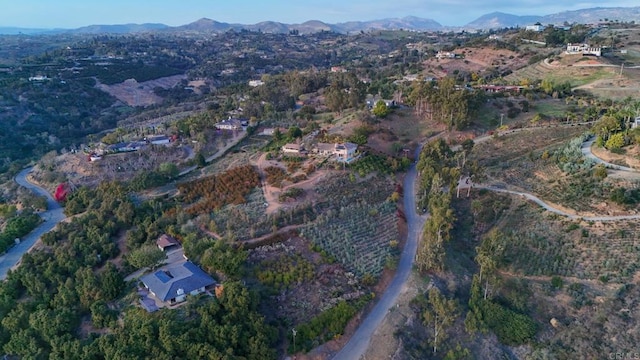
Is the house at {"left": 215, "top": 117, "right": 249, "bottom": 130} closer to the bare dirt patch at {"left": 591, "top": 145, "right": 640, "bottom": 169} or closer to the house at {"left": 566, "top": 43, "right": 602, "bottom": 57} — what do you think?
the bare dirt patch at {"left": 591, "top": 145, "right": 640, "bottom": 169}

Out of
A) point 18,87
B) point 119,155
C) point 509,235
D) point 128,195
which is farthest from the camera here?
point 18,87

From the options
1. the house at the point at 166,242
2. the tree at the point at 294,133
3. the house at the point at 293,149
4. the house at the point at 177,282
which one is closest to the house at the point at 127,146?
the tree at the point at 294,133

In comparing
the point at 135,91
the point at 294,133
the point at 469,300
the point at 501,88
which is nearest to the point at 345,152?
the point at 294,133

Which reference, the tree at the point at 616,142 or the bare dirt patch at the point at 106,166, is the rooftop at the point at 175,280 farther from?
the tree at the point at 616,142

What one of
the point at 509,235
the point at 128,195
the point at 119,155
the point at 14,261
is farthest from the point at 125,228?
the point at 509,235

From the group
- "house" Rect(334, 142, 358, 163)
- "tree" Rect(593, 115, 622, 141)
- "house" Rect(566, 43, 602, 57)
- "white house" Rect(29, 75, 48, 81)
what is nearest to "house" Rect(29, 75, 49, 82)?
"white house" Rect(29, 75, 48, 81)

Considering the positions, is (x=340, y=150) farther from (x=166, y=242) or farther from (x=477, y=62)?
(x=477, y=62)

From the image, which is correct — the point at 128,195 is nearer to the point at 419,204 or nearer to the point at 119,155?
the point at 119,155
